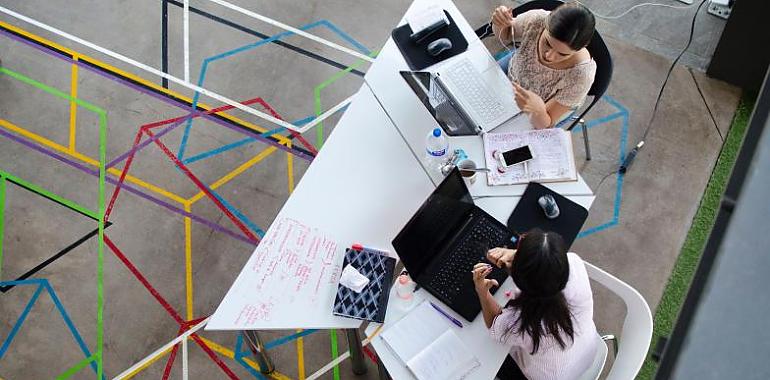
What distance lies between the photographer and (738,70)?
3.88m

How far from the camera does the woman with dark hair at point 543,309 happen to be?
7.29 ft

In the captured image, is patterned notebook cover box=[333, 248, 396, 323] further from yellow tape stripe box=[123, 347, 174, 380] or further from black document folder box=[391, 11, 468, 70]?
yellow tape stripe box=[123, 347, 174, 380]

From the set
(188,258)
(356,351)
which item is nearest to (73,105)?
(188,258)

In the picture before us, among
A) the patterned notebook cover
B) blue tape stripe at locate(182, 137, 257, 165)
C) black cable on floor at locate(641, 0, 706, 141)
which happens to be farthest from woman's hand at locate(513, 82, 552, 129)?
blue tape stripe at locate(182, 137, 257, 165)

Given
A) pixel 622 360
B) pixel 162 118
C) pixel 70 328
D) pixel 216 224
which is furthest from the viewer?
pixel 162 118

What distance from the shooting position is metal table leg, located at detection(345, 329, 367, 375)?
2969mm

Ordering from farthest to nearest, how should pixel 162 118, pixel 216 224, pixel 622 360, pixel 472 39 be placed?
pixel 162 118 → pixel 216 224 → pixel 472 39 → pixel 622 360

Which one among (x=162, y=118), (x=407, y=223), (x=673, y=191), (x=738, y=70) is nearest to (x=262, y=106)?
(x=162, y=118)

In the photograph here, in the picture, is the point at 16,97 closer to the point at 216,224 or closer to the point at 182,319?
the point at 216,224

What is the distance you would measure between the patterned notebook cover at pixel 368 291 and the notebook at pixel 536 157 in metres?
0.57

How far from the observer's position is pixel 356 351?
10.3 feet

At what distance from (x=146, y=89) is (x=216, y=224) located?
3.27 ft

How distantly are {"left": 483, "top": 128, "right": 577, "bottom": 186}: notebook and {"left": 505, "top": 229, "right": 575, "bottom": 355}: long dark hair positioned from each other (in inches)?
21.5

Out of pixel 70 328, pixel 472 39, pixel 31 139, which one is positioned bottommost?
pixel 472 39
